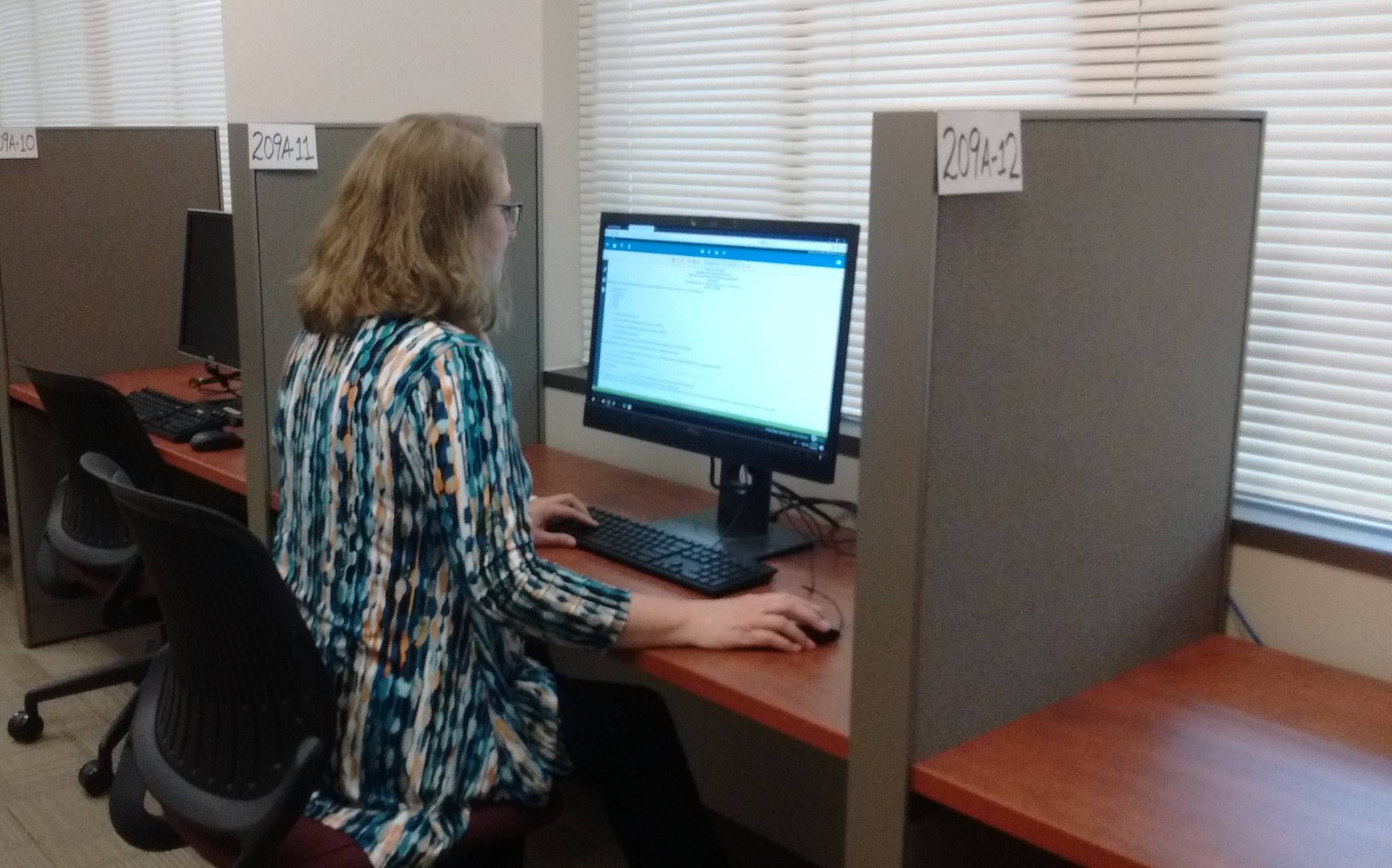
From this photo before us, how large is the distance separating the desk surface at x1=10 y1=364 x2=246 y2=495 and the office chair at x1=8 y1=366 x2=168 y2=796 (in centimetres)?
8

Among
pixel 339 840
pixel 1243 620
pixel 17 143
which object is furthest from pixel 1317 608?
pixel 17 143

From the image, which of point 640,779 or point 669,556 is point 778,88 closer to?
point 669,556

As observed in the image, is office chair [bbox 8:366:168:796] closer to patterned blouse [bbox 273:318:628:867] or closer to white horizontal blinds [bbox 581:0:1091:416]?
white horizontal blinds [bbox 581:0:1091:416]

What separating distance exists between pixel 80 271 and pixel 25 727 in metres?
1.18

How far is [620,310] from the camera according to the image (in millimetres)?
2062

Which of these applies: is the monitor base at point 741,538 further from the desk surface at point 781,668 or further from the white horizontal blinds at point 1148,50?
the white horizontal blinds at point 1148,50

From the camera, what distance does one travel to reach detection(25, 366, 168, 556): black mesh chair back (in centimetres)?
246

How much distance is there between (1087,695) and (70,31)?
16.8ft

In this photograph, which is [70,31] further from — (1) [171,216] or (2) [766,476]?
(2) [766,476]

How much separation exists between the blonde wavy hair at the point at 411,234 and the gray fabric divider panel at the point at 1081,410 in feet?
2.22

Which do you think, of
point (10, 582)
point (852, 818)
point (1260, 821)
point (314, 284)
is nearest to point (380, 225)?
point (314, 284)

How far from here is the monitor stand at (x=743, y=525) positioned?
6.16 feet

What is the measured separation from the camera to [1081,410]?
1.33m

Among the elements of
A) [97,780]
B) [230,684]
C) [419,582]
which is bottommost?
[97,780]
